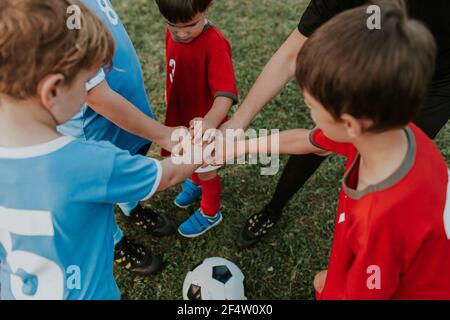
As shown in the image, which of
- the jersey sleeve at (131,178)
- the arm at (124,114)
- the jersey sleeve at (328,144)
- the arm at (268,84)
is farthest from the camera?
the arm at (268,84)

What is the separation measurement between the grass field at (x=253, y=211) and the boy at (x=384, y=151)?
1.12 m

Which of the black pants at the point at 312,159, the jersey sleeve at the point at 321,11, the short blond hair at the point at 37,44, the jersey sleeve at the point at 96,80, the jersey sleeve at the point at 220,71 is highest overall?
the short blond hair at the point at 37,44

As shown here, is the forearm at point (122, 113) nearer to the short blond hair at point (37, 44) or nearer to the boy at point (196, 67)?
the boy at point (196, 67)

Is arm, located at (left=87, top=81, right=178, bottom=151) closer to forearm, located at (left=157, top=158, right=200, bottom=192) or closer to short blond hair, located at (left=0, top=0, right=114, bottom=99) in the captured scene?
forearm, located at (left=157, top=158, right=200, bottom=192)

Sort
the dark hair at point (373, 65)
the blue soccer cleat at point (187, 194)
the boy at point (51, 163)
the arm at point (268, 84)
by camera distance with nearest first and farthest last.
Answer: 1. the dark hair at point (373, 65)
2. the boy at point (51, 163)
3. the arm at point (268, 84)
4. the blue soccer cleat at point (187, 194)

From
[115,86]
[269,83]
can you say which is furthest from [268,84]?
[115,86]

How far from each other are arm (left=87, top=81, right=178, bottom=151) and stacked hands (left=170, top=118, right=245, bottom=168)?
60 millimetres

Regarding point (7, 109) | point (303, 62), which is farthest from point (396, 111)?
point (7, 109)

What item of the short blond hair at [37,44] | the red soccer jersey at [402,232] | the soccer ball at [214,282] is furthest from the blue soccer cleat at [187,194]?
the short blond hair at [37,44]

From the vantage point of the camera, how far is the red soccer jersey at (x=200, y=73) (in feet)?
6.97

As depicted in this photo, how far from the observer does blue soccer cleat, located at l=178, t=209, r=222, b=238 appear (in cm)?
277

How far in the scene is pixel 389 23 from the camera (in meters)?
1.19

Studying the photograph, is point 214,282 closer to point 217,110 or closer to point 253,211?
point 253,211

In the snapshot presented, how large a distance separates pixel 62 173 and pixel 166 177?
42 cm
